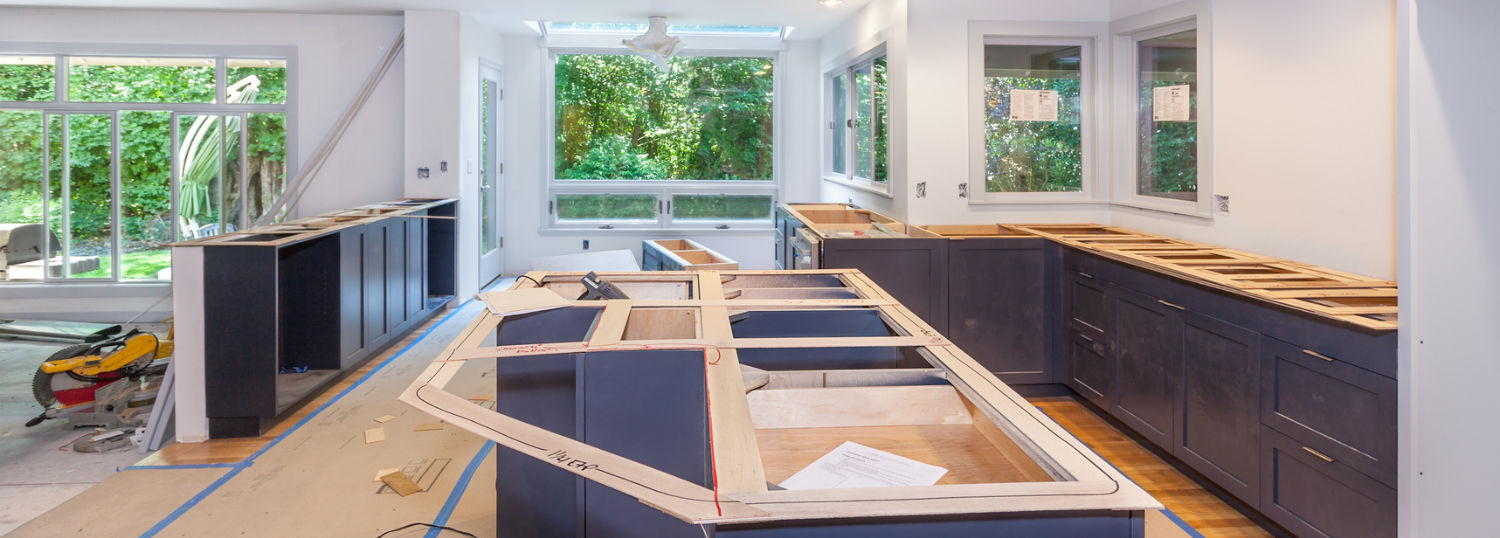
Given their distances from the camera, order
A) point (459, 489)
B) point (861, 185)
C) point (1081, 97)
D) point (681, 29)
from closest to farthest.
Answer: point (459, 489)
point (1081, 97)
point (861, 185)
point (681, 29)

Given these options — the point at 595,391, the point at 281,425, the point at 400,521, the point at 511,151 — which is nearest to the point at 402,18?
the point at 511,151

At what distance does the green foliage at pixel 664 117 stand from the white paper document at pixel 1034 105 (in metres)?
4.38

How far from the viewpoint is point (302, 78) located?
25.3 feet

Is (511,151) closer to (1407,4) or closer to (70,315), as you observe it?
(70,315)

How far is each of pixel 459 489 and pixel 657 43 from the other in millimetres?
5187

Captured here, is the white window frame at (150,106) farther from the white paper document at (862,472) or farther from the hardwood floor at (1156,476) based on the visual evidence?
the white paper document at (862,472)

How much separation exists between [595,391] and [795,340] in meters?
0.49

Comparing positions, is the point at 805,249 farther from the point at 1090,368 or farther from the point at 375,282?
the point at 375,282

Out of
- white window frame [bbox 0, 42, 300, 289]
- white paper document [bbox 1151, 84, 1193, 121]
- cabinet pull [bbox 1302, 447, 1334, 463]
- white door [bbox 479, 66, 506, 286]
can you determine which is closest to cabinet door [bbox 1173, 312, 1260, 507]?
cabinet pull [bbox 1302, 447, 1334, 463]

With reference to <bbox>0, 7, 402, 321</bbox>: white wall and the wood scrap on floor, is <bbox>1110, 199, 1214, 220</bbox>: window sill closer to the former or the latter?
the wood scrap on floor

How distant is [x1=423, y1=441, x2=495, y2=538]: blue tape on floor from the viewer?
3.28 m

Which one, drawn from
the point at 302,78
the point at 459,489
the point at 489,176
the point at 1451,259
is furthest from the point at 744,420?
the point at 489,176

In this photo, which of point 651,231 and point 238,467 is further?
point 651,231

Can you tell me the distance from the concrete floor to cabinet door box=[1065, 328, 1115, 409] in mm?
4272
